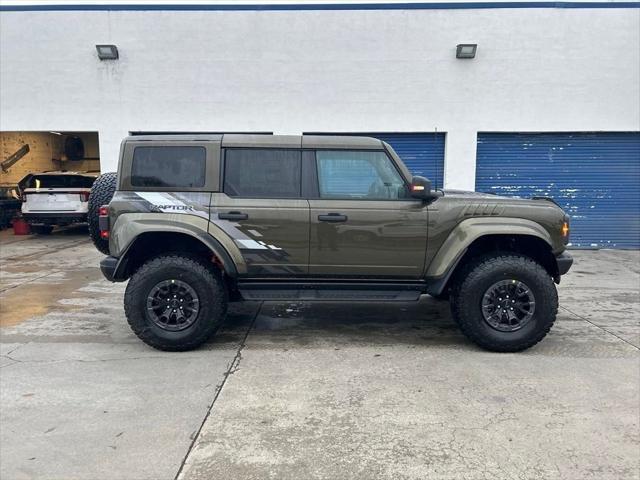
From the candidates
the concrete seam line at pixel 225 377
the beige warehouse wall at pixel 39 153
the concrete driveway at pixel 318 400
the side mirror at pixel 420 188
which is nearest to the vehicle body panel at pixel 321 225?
the side mirror at pixel 420 188

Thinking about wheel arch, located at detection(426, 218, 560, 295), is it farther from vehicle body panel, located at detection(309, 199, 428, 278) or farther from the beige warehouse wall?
the beige warehouse wall

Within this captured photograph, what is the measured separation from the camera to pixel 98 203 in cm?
490

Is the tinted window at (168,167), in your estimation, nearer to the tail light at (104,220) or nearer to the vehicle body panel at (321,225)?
the vehicle body panel at (321,225)

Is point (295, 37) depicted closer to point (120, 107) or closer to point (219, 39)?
point (219, 39)

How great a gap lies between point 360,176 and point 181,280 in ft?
6.38

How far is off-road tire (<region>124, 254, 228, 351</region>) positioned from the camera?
438 centimetres

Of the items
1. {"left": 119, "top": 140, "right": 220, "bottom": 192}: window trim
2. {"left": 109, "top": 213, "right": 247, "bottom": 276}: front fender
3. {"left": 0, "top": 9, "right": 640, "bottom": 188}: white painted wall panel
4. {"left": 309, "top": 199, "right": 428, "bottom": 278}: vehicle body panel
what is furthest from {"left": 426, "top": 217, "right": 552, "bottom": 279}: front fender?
{"left": 0, "top": 9, "right": 640, "bottom": 188}: white painted wall panel

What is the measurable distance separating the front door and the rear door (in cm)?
15

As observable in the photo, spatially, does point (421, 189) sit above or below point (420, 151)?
below

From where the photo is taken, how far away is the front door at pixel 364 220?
4.44 m

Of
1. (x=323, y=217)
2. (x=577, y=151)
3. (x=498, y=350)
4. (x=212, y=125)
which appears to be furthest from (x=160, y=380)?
(x=577, y=151)

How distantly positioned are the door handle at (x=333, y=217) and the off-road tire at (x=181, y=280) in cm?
117

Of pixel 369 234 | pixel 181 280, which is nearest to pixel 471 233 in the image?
pixel 369 234

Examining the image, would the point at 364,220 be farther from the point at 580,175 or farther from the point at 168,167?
the point at 580,175
